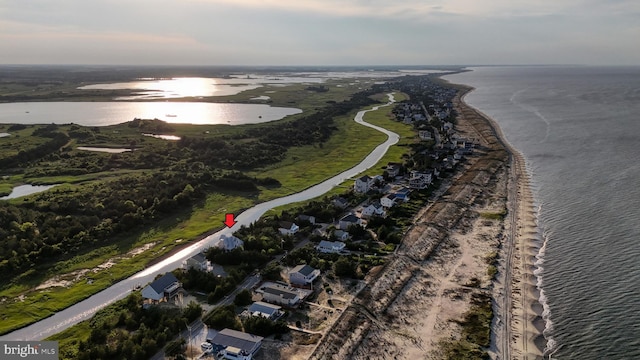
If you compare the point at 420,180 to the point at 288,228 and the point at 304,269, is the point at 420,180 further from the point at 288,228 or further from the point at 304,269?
the point at 304,269

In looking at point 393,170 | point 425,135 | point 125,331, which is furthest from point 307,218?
point 425,135

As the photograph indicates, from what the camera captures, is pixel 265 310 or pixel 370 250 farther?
pixel 370 250

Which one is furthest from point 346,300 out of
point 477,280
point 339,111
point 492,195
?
point 339,111

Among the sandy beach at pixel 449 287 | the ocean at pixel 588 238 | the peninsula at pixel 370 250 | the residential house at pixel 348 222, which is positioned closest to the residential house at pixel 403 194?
the peninsula at pixel 370 250


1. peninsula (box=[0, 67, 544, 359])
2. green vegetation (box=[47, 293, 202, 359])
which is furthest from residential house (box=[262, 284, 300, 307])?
green vegetation (box=[47, 293, 202, 359])

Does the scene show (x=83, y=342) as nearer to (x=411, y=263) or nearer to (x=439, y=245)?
(x=411, y=263)
